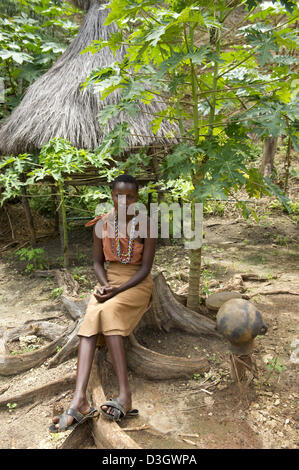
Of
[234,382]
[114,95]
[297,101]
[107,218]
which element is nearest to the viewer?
[297,101]

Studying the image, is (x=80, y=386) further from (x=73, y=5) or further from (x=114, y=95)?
(x=73, y=5)

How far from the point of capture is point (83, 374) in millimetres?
2328

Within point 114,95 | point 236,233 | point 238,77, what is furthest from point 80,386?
point 236,233

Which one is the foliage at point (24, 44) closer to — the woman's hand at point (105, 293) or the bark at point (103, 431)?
the woman's hand at point (105, 293)

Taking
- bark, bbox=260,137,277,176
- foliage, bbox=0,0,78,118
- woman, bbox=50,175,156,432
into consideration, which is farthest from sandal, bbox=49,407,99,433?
bark, bbox=260,137,277,176

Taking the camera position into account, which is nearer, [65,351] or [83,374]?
[83,374]

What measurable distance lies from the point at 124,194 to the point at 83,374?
1308 mm

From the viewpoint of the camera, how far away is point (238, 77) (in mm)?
2822

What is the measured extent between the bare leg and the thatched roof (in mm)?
3267

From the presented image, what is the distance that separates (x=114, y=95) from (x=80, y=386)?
426 centimetres

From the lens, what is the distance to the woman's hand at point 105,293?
105 inches

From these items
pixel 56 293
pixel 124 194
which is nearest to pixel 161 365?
pixel 124 194

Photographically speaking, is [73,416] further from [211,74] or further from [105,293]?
[211,74]

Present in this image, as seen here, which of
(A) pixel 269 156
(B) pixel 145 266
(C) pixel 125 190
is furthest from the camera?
(A) pixel 269 156
